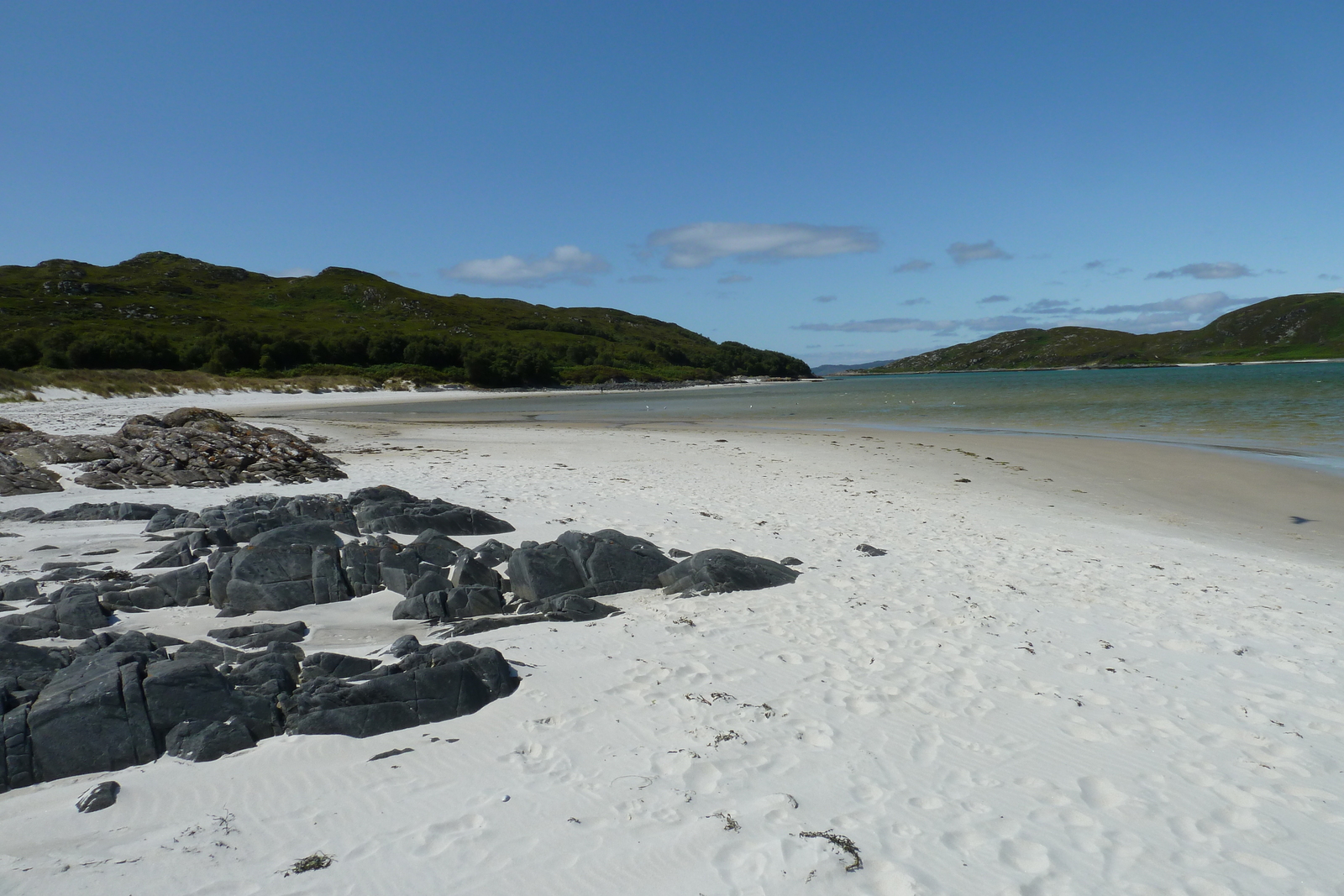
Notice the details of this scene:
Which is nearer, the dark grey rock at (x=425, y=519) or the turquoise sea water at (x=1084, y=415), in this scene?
the dark grey rock at (x=425, y=519)

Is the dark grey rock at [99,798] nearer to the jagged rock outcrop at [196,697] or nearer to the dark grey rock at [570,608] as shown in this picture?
the jagged rock outcrop at [196,697]

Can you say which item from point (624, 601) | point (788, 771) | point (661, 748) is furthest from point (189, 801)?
point (624, 601)

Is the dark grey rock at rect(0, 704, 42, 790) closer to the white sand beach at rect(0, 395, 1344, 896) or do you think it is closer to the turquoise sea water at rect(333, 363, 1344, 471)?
the white sand beach at rect(0, 395, 1344, 896)

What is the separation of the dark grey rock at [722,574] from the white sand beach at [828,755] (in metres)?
0.25

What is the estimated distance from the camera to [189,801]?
3.78m

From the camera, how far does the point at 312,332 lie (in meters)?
94.3

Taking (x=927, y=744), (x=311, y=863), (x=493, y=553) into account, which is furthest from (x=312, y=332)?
(x=927, y=744)

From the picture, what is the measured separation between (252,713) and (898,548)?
7457 mm

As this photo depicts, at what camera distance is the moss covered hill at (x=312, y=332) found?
68.2 m

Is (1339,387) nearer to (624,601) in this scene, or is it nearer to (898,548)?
(898,548)

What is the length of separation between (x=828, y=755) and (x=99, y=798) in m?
3.95

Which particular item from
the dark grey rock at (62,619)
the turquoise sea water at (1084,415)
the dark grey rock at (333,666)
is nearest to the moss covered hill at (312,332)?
the turquoise sea water at (1084,415)

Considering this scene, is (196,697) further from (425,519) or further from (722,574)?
(425,519)

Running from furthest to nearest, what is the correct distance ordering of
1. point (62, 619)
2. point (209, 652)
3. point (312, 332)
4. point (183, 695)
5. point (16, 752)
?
point (312, 332), point (62, 619), point (209, 652), point (183, 695), point (16, 752)
